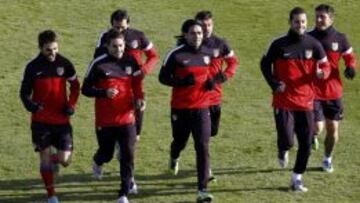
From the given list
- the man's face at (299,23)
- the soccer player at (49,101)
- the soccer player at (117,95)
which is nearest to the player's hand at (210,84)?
the soccer player at (117,95)

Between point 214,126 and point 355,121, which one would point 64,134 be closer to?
point 214,126

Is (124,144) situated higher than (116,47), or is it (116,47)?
(116,47)

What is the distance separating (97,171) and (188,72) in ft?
7.19

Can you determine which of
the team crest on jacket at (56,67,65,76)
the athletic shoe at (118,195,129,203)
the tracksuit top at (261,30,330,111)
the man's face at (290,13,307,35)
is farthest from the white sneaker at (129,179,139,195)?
the man's face at (290,13,307,35)

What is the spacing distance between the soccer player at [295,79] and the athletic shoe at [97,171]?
261 centimetres

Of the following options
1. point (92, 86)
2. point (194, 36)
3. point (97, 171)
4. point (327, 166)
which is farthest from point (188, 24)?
point (327, 166)

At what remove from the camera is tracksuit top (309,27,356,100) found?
39.1 ft

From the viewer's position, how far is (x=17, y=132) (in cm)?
1428

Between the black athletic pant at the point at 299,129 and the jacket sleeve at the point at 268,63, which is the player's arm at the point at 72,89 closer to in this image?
the jacket sleeve at the point at 268,63

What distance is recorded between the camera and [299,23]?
35.7 ft

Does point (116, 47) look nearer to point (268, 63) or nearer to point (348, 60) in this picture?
point (268, 63)

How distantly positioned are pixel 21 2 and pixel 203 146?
14822 millimetres

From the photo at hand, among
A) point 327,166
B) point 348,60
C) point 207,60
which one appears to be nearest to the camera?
point 207,60

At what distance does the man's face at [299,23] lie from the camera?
10.8 metres
